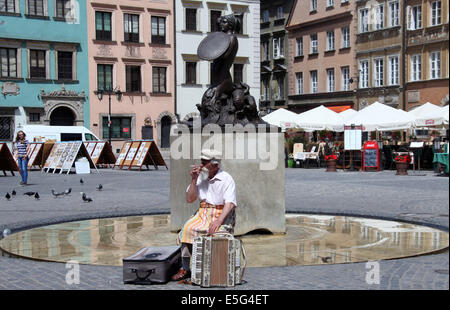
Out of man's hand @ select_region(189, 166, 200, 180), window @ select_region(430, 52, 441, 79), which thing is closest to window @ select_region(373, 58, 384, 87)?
man's hand @ select_region(189, 166, 200, 180)

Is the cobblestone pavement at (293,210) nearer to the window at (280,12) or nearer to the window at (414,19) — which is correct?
the window at (414,19)

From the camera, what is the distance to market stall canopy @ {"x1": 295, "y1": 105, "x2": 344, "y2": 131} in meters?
26.4

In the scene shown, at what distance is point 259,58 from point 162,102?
781 cm

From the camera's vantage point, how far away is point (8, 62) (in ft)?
121

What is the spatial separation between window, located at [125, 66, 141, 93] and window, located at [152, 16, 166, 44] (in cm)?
230

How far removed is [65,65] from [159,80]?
6.33 m

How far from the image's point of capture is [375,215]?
9922mm

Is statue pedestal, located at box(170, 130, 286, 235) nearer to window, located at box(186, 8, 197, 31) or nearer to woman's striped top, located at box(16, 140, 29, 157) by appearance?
woman's striped top, located at box(16, 140, 29, 157)

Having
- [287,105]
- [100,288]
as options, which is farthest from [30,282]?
[287,105]

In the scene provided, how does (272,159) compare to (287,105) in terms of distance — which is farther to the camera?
(287,105)

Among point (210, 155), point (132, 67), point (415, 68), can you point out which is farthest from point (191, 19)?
point (210, 155)

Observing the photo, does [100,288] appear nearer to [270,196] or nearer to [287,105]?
[270,196]

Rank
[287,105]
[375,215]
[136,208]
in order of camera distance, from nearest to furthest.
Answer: [375,215] → [136,208] → [287,105]

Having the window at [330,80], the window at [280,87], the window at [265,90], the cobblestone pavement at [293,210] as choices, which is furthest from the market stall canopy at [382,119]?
the window at [265,90]
